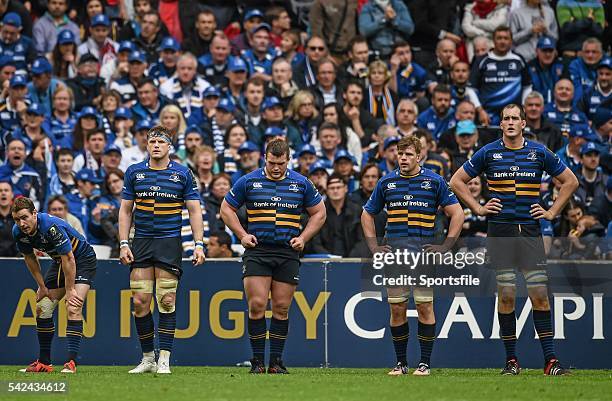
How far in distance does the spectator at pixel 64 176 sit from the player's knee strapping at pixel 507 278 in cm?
764

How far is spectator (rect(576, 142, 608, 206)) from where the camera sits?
62.8 feet

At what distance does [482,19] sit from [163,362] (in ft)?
37.6

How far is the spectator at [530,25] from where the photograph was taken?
2277cm

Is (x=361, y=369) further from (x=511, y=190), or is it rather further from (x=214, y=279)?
(x=511, y=190)

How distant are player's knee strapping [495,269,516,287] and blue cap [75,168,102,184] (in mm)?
7302

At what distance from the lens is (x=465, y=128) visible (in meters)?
19.5

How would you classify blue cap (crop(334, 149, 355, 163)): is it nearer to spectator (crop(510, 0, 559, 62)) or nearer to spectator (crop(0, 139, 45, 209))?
spectator (crop(0, 139, 45, 209))

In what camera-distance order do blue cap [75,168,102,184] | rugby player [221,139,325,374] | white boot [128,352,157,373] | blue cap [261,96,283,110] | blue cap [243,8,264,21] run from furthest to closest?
blue cap [243,8,264,21]
blue cap [261,96,283,110]
blue cap [75,168,102,184]
white boot [128,352,157,373]
rugby player [221,139,325,374]

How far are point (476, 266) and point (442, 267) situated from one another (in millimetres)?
676

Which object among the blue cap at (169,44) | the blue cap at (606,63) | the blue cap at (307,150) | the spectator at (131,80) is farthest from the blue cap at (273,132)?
the blue cap at (606,63)

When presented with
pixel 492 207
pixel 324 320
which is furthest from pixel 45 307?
A: pixel 492 207

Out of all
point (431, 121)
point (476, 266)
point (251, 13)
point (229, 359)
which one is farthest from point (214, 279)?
point (251, 13)

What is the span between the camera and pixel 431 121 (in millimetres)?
20672

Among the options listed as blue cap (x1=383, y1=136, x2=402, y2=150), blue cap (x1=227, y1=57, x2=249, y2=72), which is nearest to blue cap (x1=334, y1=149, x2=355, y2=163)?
blue cap (x1=383, y1=136, x2=402, y2=150)
